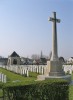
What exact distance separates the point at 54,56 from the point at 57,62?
495 millimetres

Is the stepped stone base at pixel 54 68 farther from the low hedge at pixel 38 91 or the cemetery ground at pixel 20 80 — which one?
the low hedge at pixel 38 91

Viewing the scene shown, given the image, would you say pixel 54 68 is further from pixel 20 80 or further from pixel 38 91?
pixel 38 91

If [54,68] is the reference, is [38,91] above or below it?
below

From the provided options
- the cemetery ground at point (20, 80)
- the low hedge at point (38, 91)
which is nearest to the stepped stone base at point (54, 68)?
→ the cemetery ground at point (20, 80)

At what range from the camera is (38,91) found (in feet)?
25.8

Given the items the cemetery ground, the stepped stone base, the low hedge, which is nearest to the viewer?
the low hedge

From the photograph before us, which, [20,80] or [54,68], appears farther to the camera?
[54,68]

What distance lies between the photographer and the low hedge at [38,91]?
24.8ft

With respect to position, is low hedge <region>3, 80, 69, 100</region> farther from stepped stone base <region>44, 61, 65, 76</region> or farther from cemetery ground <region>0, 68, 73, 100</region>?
stepped stone base <region>44, 61, 65, 76</region>

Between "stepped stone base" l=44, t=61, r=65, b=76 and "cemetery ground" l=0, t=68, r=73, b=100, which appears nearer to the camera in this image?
"cemetery ground" l=0, t=68, r=73, b=100

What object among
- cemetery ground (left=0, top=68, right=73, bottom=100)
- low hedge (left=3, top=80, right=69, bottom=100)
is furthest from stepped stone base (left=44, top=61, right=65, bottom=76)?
low hedge (left=3, top=80, right=69, bottom=100)

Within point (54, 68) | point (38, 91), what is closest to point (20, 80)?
point (54, 68)

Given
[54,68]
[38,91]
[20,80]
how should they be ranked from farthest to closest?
1. [54,68]
2. [20,80]
3. [38,91]

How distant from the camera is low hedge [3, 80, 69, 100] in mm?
7573
